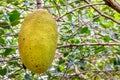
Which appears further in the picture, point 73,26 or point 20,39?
point 73,26

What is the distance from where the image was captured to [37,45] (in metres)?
0.80

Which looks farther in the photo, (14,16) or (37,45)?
(14,16)

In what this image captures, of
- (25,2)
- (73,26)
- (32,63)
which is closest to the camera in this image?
(32,63)

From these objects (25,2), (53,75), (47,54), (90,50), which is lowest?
(53,75)

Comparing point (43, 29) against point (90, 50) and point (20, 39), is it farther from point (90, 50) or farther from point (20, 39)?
point (90, 50)

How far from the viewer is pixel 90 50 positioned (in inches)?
65.3

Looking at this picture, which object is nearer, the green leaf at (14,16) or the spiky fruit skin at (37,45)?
the spiky fruit skin at (37,45)

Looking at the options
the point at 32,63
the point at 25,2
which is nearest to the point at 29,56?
the point at 32,63

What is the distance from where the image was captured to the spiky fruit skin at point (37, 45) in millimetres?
795

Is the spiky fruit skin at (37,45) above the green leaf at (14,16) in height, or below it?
below

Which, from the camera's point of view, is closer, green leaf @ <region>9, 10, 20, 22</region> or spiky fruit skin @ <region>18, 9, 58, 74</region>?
spiky fruit skin @ <region>18, 9, 58, 74</region>

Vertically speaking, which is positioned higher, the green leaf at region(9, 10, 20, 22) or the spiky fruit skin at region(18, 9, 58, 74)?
the green leaf at region(9, 10, 20, 22)

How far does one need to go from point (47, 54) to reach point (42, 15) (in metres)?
0.14

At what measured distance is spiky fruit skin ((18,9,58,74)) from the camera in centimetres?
80
